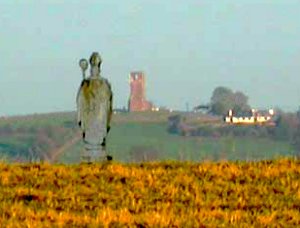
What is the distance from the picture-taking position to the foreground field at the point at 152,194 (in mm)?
14776

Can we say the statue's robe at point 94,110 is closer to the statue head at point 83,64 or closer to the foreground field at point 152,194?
the statue head at point 83,64

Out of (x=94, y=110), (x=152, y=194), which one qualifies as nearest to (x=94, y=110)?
(x=94, y=110)

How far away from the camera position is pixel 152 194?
1730cm

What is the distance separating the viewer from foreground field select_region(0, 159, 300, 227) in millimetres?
14776

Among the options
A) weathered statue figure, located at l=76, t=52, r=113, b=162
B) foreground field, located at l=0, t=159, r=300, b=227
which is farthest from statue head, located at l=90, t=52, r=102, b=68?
foreground field, located at l=0, t=159, r=300, b=227

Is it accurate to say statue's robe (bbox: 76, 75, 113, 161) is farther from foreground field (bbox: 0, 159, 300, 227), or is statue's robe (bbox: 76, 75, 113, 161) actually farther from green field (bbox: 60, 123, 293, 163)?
foreground field (bbox: 0, 159, 300, 227)

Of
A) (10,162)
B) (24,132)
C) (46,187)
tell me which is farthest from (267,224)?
(24,132)

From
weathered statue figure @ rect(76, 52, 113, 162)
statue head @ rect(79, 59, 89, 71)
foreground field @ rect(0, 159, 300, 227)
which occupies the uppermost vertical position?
statue head @ rect(79, 59, 89, 71)

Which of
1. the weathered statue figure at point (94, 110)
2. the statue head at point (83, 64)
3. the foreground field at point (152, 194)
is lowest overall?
the foreground field at point (152, 194)

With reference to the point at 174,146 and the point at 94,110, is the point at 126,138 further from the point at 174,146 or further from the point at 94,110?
the point at 94,110

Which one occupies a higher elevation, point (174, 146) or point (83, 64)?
point (83, 64)

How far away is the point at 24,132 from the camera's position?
5225 cm

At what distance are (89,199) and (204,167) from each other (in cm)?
374

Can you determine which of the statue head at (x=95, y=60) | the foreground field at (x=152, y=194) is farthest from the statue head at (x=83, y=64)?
the foreground field at (x=152, y=194)
